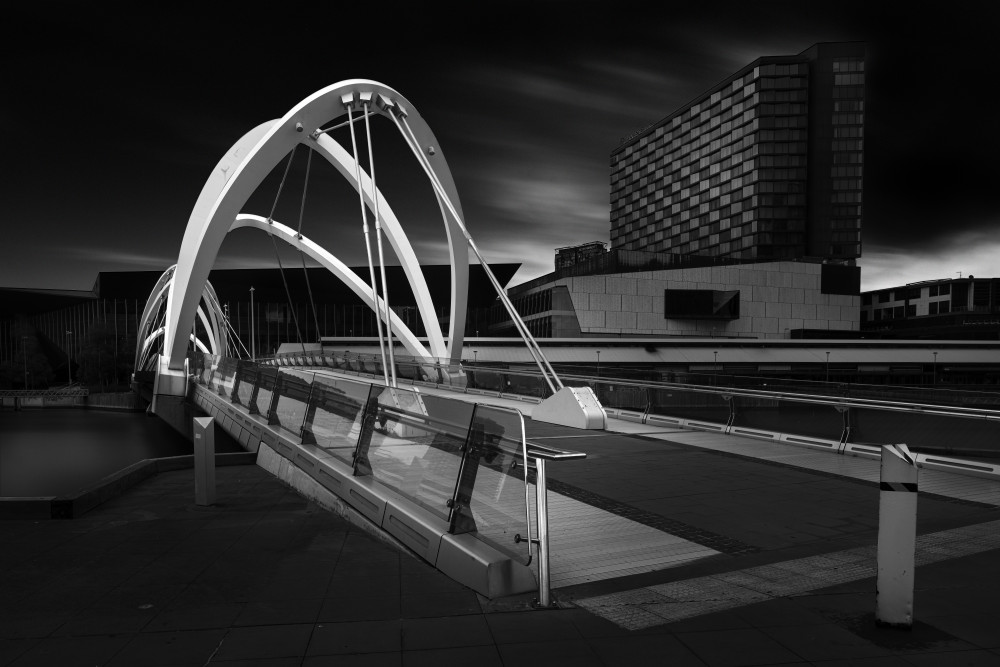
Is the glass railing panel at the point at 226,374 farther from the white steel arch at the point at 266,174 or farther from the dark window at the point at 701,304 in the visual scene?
the dark window at the point at 701,304

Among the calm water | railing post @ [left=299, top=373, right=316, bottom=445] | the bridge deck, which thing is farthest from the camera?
the calm water

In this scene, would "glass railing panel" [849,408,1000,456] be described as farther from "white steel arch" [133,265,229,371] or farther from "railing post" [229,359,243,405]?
"white steel arch" [133,265,229,371]

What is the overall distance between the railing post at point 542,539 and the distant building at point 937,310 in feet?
283

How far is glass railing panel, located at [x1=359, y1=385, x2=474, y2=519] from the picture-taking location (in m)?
5.84

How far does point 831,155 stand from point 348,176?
101 m

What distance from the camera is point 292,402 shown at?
11.2 meters

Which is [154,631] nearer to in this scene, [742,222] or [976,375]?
[976,375]

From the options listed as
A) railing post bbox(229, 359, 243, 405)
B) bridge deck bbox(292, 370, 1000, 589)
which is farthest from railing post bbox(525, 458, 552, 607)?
railing post bbox(229, 359, 243, 405)

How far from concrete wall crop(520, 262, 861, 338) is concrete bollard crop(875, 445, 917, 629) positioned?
229ft

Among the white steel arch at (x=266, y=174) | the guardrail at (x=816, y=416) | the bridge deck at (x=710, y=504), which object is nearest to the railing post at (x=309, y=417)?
the bridge deck at (x=710, y=504)

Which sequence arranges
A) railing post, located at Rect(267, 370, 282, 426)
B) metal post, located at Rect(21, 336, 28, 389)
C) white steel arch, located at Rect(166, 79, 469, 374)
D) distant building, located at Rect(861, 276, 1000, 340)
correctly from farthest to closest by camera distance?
1. metal post, located at Rect(21, 336, 28, 389)
2. distant building, located at Rect(861, 276, 1000, 340)
3. white steel arch, located at Rect(166, 79, 469, 374)
4. railing post, located at Rect(267, 370, 282, 426)

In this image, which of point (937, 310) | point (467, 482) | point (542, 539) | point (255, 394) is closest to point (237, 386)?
point (255, 394)

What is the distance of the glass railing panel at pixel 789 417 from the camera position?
12477 mm

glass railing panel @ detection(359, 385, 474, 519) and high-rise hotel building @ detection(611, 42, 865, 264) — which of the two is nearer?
glass railing panel @ detection(359, 385, 474, 519)
